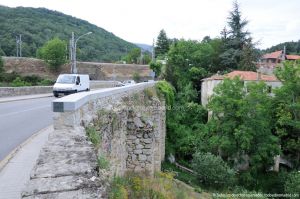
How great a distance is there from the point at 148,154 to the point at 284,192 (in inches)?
672

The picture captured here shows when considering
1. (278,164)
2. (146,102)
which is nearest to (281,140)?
(278,164)

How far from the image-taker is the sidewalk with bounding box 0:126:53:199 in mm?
6695

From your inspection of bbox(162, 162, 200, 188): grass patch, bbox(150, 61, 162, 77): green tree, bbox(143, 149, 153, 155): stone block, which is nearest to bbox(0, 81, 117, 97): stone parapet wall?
bbox(162, 162, 200, 188): grass patch

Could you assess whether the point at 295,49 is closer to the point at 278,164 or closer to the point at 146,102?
the point at 278,164

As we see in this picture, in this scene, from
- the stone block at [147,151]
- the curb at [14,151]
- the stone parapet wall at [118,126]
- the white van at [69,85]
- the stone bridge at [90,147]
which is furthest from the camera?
the white van at [69,85]

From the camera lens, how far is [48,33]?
261ft

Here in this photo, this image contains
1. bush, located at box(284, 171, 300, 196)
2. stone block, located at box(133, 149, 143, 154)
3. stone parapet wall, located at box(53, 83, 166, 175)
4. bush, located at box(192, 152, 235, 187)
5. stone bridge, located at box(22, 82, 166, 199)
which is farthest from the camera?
bush, located at box(192, 152, 235, 187)

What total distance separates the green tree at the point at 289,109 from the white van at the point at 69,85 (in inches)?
649

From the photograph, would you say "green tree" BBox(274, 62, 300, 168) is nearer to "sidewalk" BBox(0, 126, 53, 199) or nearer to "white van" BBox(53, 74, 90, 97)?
"white van" BBox(53, 74, 90, 97)

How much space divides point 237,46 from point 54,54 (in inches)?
1012

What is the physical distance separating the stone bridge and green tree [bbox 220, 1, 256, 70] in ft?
101

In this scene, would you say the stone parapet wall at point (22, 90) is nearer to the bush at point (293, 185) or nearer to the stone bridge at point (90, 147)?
the stone bridge at point (90, 147)

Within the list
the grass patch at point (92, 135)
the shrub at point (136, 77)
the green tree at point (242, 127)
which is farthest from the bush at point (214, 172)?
the shrub at point (136, 77)

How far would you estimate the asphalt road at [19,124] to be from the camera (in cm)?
1097
